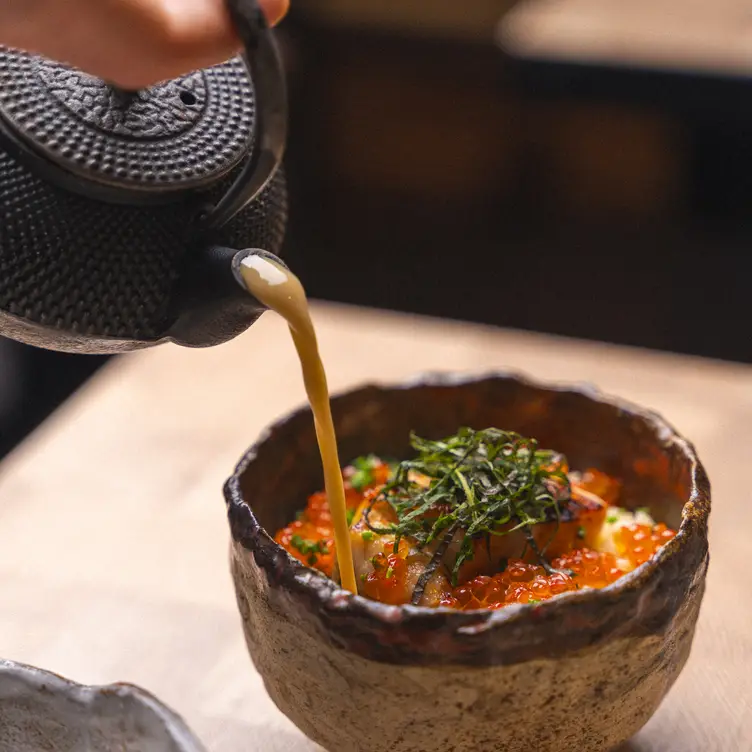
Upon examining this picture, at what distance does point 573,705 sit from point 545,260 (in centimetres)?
290

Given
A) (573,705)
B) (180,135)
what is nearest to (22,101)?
(180,135)

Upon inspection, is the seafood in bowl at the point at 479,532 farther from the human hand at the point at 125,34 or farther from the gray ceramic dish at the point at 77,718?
Result: the human hand at the point at 125,34

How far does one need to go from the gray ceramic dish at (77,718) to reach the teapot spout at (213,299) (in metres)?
0.33

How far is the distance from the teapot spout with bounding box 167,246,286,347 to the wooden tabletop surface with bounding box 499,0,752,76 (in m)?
2.31

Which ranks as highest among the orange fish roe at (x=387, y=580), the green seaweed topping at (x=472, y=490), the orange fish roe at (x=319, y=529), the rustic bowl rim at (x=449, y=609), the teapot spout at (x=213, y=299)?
the teapot spout at (x=213, y=299)

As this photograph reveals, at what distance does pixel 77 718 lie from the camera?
100 centimetres

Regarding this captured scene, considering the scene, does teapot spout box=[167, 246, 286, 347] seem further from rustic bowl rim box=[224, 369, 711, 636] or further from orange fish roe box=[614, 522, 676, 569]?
orange fish roe box=[614, 522, 676, 569]

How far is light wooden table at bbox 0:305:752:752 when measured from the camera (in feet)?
4.16

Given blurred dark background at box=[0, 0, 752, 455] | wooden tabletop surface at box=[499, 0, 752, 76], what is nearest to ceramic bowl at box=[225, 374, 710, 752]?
wooden tabletop surface at box=[499, 0, 752, 76]

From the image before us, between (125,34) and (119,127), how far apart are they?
0.10 meters

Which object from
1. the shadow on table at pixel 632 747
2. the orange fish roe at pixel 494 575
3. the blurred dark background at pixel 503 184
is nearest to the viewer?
the orange fish roe at pixel 494 575

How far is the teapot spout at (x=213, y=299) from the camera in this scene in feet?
3.07

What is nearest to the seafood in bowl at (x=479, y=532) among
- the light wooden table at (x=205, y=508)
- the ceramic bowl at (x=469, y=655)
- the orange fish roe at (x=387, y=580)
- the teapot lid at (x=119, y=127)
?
the orange fish roe at (x=387, y=580)

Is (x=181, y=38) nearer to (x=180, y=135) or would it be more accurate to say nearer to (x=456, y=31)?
(x=180, y=135)
